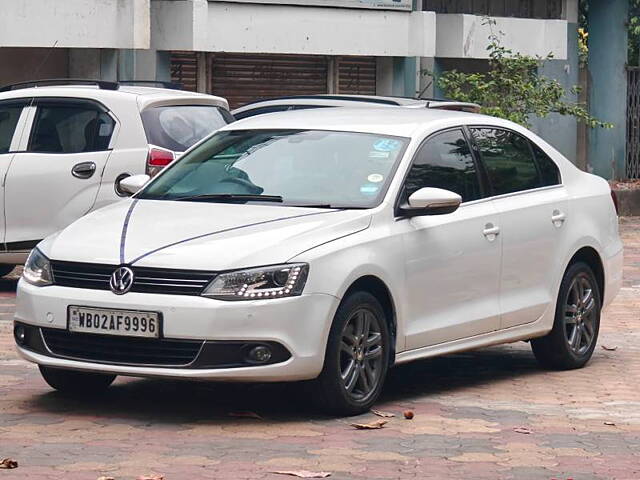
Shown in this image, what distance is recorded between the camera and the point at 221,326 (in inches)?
328

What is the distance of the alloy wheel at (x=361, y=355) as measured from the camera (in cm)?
882

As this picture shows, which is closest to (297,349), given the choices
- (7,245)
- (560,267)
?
(560,267)

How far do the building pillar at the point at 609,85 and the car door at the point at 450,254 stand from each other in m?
20.2

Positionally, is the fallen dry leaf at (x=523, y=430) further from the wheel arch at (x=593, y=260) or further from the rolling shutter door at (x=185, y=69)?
the rolling shutter door at (x=185, y=69)

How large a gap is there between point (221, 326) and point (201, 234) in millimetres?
569

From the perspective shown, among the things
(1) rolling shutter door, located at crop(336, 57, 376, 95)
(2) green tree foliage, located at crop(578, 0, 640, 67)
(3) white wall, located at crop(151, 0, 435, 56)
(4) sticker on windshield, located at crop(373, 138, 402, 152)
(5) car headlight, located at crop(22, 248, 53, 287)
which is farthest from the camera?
(2) green tree foliage, located at crop(578, 0, 640, 67)

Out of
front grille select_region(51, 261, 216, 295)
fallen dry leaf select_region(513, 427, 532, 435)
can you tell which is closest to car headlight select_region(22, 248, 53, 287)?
front grille select_region(51, 261, 216, 295)

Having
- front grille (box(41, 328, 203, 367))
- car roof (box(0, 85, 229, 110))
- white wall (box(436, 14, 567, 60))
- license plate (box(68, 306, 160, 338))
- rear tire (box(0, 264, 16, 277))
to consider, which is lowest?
rear tire (box(0, 264, 16, 277))

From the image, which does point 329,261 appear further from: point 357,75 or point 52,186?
point 357,75

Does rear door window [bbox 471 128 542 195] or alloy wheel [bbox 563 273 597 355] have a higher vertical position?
rear door window [bbox 471 128 542 195]

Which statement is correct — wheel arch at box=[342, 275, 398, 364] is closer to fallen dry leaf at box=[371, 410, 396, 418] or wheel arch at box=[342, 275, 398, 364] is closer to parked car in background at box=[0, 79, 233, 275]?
fallen dry leaf at box=[371, 410, 396, 418]

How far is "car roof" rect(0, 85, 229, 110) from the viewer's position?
Result: 566 inches

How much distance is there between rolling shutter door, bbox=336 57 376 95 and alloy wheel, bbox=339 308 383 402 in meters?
18.4

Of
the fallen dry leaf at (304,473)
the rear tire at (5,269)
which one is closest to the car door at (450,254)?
the fallen dry leaf at (304,473)
